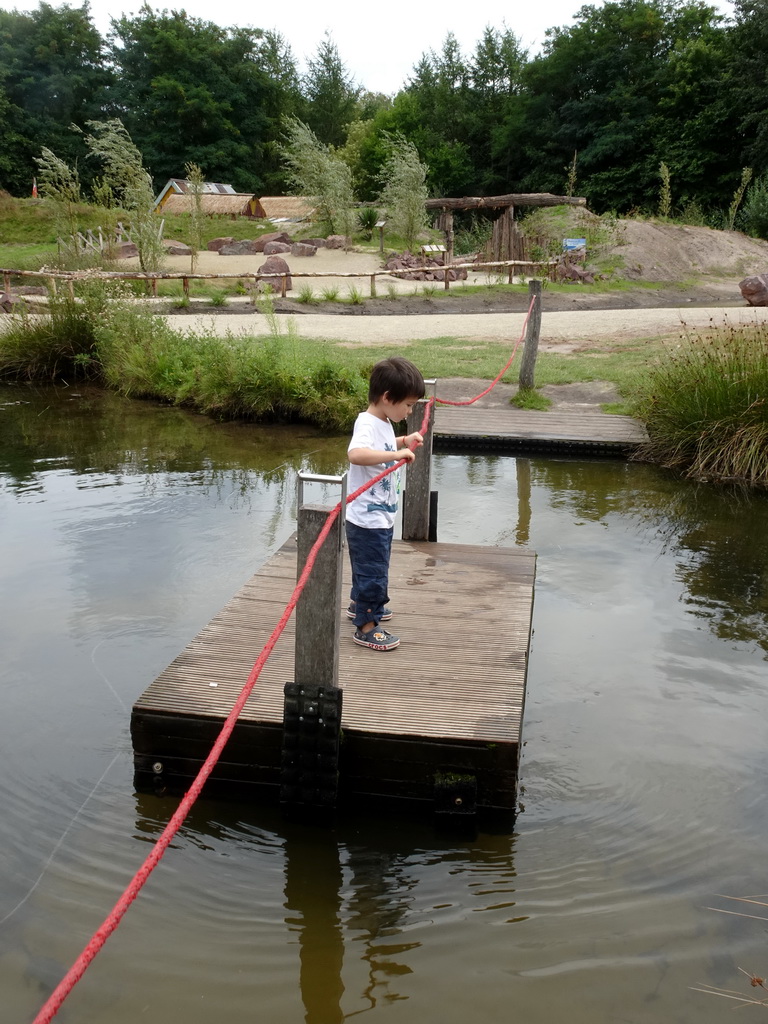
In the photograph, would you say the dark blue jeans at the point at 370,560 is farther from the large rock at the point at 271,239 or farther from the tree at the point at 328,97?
the tree at the point at 328,97

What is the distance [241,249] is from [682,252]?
15218 millimetres

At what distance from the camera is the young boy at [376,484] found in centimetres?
414

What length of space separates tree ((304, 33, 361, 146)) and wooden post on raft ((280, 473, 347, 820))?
57.9 metres

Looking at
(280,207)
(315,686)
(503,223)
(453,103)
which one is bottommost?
(315,686)

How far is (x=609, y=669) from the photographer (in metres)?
5.33

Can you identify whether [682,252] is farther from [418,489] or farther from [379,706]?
[379,706]

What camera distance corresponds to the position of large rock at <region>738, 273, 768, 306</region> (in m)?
20.7

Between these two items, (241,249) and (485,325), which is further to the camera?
(241,249)

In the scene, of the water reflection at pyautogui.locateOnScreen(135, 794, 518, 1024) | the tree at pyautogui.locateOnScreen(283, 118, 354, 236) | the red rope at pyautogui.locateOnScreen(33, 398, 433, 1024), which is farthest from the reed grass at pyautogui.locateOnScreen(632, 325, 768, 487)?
the tree at pyautogui.locateOnScreen(283, 118, 354, 236)

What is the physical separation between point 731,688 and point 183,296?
17.6 metres

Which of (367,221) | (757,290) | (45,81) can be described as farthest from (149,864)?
(45,81)

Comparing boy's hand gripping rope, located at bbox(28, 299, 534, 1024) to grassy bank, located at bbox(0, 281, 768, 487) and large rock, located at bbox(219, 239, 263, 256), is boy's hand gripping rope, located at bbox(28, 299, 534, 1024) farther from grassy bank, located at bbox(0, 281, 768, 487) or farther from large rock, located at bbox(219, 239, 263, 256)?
large rock, located at bbox(219, 239, 263, 256)

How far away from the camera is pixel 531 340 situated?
11.2 m

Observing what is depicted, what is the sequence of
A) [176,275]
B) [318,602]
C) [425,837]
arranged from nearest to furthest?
1. [318,602]
2. [425,837]
3. [176,275]
